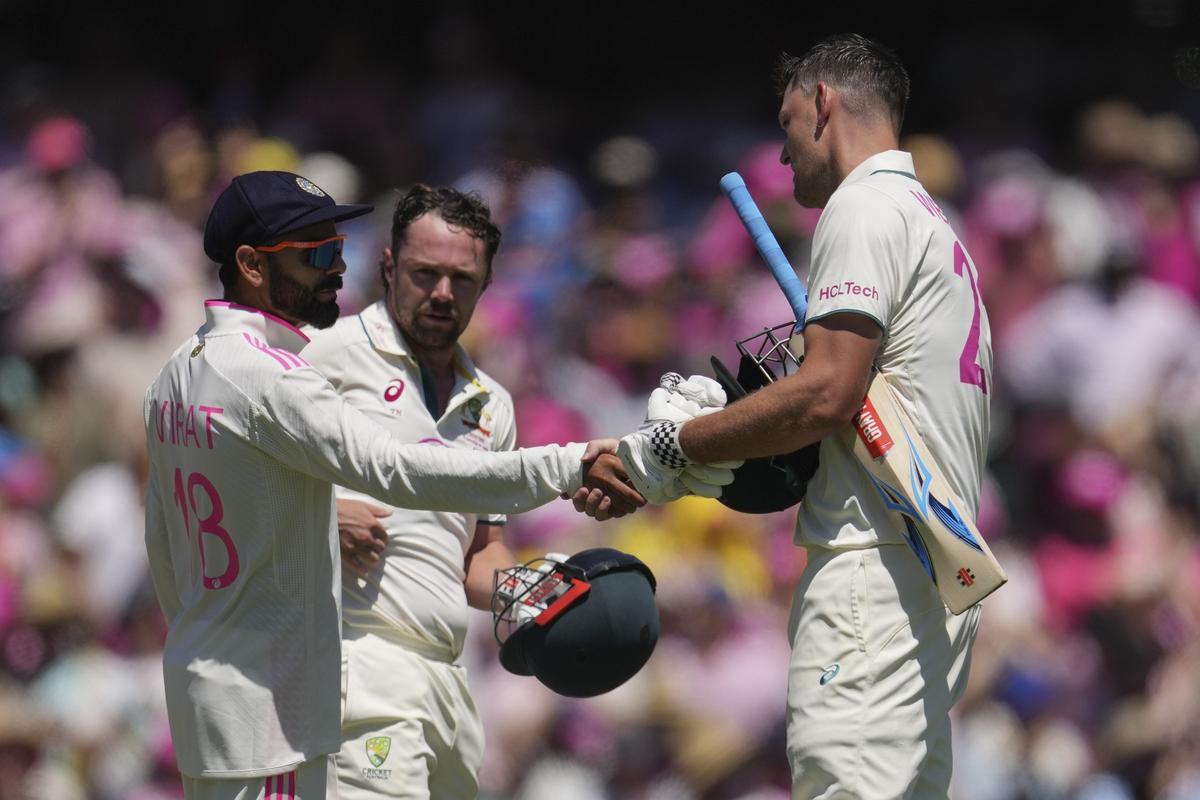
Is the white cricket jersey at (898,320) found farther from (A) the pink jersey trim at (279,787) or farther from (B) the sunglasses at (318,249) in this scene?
(A) the pink jersey trim at (279,787)

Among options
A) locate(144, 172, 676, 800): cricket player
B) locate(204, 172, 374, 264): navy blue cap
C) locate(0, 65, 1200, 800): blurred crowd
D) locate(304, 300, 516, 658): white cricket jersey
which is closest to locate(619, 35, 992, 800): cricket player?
locate(144, 172, 676, 800): cricket player

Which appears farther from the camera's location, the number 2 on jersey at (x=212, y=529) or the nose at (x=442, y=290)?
the nose at (x=442, y=290)

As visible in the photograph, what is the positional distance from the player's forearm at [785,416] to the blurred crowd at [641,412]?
10.6 feet

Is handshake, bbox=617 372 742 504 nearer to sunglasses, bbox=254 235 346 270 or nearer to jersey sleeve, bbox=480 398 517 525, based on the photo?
sunglasses, bbox=254 235 346 270

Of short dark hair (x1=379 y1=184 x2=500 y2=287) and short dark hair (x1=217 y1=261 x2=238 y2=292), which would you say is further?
short dark hair (x1=379 y1=184 x2=500 y2=287)

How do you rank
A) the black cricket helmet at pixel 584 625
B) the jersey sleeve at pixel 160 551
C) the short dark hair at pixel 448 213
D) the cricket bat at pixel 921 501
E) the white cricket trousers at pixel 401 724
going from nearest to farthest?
the cricket bat at pixel 921 501, the jersey sleeve at pixel 160 551, the black cricket helmet at pixel 584 625, the white cricket trousers at pixel 401 724, the short dark hair at pixel 448 213

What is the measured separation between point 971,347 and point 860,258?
381mm

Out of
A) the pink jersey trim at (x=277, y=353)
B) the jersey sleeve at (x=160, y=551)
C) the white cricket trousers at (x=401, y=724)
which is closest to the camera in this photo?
the pink jersey trim at (x=277, y=353)

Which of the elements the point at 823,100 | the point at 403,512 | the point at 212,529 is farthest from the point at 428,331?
the point at 823,100

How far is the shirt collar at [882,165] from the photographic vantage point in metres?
3.92

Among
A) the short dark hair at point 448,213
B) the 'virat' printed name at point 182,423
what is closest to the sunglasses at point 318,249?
the 'virat' printed name at point 182,423

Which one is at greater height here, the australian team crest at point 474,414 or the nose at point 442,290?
the nose at point 442,290

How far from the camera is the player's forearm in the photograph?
367 centimetres

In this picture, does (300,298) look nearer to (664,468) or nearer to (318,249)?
(318,249)
